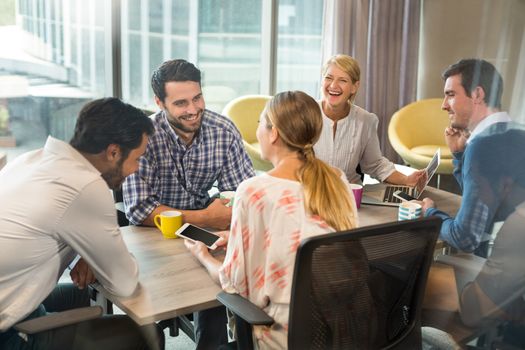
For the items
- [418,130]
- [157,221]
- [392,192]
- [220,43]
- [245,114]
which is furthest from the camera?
[220,43]

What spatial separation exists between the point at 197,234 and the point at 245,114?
105 inches

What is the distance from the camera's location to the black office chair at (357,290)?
1.29m

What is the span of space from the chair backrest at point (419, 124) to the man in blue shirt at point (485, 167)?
233 cm

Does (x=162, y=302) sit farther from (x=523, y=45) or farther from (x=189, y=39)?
(x=189, y=39)

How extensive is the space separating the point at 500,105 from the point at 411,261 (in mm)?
856

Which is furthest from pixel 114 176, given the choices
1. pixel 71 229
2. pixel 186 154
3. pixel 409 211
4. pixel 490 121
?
pixel 490 121

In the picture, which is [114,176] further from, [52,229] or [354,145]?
[354,145]

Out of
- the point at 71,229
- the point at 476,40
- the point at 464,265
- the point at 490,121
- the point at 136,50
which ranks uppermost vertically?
the point at 476,40

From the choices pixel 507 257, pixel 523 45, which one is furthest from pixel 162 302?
pixel 523 45

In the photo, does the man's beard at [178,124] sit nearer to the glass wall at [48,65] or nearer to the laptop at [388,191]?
the laptop at [388,191]

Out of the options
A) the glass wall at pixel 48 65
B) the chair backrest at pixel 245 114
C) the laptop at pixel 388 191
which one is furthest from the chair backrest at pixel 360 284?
the glass wall at pixel 48 65

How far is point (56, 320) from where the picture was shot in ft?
4.70

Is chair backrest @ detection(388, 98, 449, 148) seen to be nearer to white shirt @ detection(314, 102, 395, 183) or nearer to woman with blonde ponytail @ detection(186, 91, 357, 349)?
white shirt @ detection(314, 102, 395, 183)

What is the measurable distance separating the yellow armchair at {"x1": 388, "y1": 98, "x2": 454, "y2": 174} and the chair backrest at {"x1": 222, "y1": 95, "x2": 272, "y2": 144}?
1082 millimetres
